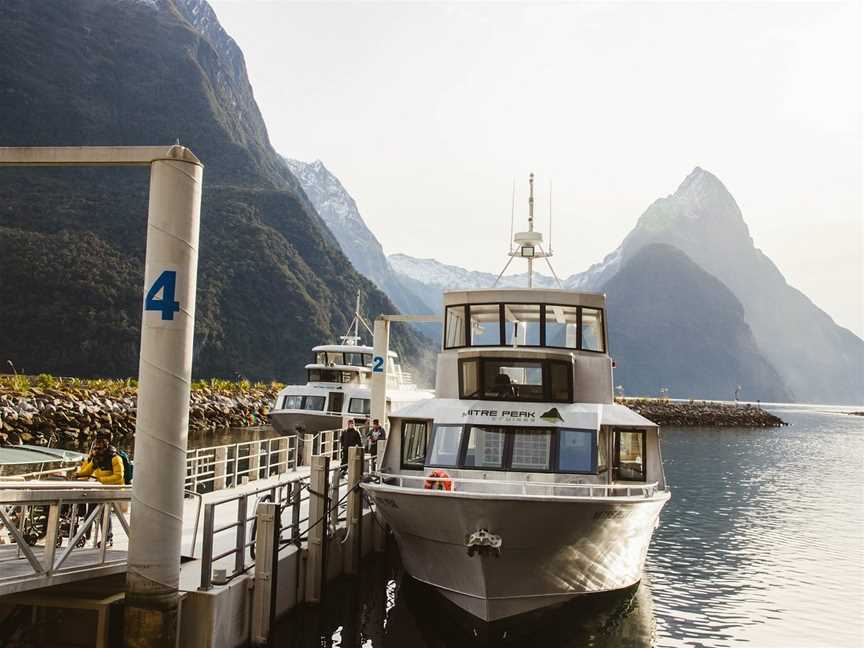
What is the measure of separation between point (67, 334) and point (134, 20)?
11844cm

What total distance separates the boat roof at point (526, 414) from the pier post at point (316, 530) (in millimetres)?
2596

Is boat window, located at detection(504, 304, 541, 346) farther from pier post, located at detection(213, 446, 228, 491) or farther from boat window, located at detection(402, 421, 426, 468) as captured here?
pier post, located at detection(213, 446, 228, 491)

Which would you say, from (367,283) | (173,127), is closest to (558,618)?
(367,283)

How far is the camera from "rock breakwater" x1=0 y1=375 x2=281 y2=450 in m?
46.0

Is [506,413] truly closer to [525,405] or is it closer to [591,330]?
[525,405]

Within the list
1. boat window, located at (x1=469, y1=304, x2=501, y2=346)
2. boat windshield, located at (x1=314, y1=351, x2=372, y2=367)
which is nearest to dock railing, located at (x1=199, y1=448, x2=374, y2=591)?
boat window, located at (x1=469, y1=304, x2=501, y2=346)

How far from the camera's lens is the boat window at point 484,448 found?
16.4 meters

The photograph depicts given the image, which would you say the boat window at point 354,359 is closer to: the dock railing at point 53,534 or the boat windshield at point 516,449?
the boat windshield at point 516,449

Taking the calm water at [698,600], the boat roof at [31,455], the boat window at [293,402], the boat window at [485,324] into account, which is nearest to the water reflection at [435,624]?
the calm water at [698,600]

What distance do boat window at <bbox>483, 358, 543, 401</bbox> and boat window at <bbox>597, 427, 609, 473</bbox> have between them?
1.64 meters

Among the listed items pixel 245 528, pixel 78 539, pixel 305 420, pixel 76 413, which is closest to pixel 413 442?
pixel 245 528

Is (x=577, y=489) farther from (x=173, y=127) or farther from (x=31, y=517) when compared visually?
(x=173, y=127)

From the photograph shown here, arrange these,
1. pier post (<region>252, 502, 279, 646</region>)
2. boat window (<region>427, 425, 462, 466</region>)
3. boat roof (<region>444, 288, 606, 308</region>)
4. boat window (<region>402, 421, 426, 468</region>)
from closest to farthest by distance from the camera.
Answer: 1. pier post (<region>252, 502, 279, 646</region>)
2. boat window (<region>427, 425, 462, 466</region>)
3. boat window (<region>402, 421, 426, 468</region>)
4. boat roof (<region>444, 288, 606, 308</region>)

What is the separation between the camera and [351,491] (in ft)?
63.8
